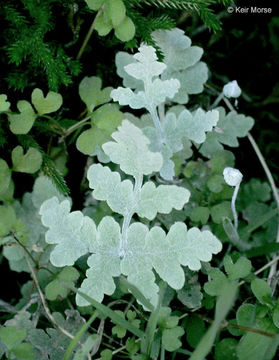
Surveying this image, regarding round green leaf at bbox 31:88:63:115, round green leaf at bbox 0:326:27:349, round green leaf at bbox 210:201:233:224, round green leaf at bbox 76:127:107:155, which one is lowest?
round green leaf at bbox 210:201:233:224

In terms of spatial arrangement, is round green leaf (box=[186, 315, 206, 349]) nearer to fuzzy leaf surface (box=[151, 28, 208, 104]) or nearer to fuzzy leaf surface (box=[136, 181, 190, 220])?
fuzzy leaf surface (box=[136, 181, 190, 220])

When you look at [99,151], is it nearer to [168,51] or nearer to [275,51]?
[168,51]

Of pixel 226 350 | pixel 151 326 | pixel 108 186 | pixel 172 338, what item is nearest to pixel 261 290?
pixel 226 350

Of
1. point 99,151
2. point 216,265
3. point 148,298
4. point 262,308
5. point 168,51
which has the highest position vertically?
point 168,51

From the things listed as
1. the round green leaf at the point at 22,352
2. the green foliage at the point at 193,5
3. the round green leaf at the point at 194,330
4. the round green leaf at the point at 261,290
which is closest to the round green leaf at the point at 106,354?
the round green leaf at the point at 22,352

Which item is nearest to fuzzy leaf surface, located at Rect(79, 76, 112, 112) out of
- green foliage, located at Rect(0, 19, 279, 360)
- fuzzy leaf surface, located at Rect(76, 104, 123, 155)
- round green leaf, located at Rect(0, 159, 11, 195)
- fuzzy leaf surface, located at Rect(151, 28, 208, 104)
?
green foliage, located at Rect(0, 19, 279, 360)

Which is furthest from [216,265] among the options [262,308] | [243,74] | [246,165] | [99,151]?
[243,74]
